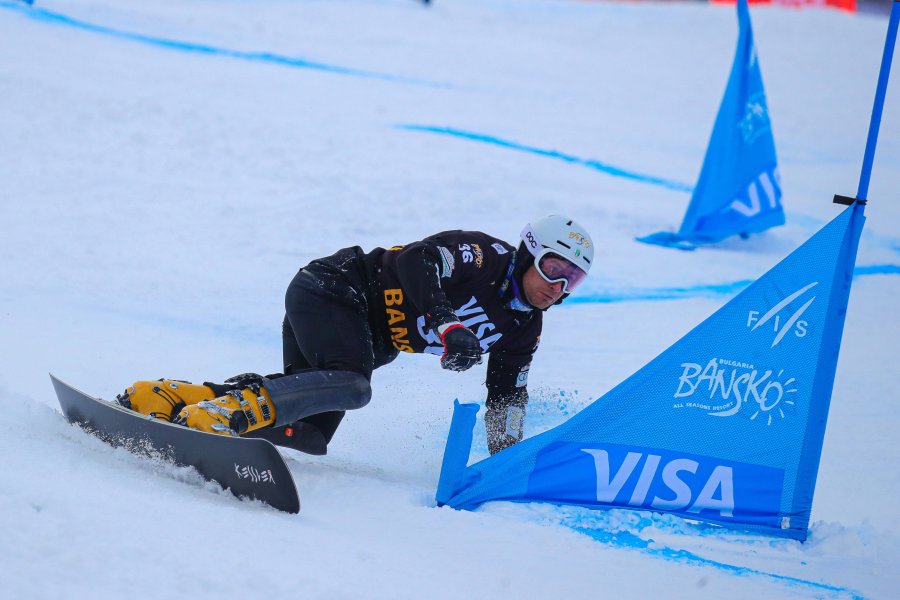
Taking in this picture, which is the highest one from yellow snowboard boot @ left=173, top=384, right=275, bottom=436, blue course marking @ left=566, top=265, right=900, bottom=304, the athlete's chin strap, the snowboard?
the athlete's chin strap

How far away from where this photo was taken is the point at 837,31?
18.8 meters

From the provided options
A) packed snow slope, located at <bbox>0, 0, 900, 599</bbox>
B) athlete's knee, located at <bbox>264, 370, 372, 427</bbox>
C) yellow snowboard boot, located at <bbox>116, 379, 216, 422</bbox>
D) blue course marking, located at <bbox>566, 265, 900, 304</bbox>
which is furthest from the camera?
blue course marking, located at <bbox>566, 265, 900, 304</bbox>

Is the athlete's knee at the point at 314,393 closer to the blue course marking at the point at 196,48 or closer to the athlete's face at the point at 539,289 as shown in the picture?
the athlete's face at the point at 539,289

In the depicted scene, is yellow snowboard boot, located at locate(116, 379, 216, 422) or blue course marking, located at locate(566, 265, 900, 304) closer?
yellow snowboard boot, located at locate(116, 379, 216, 422)

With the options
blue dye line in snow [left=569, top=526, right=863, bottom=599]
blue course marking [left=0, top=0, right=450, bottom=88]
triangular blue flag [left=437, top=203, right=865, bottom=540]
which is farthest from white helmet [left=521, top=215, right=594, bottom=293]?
blue course marking [left=0, top=0, right=450, bottom=88]

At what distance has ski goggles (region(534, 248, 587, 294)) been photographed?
358 centimetres

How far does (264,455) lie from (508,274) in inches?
48.7

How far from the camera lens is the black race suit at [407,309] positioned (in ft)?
11.7

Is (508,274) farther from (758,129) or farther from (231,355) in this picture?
(758,129)

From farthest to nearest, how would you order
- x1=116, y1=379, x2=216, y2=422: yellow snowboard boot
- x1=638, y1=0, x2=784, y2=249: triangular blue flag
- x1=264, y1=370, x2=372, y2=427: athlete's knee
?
1. x1=638, y1=0, x2=784, y2=249: triangular blue flag
2. x1=116, y1=379, x2=216, y2=422: yellow snowboard boot
3. x1=264, y1=370, x2=372, y2=427: athlete's knee

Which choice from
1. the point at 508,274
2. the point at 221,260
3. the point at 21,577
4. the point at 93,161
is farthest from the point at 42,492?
the point at 93,161

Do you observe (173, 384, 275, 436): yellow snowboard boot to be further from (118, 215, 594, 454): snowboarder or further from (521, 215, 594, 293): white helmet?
(521, 215, 594, 293): white helmet

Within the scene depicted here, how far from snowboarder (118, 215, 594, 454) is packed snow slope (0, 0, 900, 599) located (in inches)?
11.9

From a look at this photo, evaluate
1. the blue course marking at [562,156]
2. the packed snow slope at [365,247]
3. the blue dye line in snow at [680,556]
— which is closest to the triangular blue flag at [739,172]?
the packed snow slope at [365,247]
